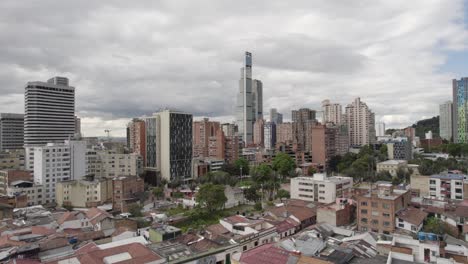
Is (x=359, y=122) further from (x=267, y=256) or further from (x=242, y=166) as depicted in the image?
(x=267, y=256)

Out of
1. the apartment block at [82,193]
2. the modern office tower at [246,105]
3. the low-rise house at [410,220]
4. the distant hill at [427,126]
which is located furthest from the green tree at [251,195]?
the distant hill at [427,126]

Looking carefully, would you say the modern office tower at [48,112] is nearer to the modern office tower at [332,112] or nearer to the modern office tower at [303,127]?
the modern office tower at [303,127]

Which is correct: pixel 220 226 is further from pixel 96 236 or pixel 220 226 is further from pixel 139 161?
pixel 139 161

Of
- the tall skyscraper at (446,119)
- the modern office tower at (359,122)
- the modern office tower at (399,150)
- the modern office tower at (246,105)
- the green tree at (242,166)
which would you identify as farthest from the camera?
the modern office tower at (246,105)

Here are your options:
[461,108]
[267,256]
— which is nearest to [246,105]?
[461,108]

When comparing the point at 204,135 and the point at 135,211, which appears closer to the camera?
the point at 135,211

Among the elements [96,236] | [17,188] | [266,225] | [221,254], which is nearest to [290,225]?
[266,225]

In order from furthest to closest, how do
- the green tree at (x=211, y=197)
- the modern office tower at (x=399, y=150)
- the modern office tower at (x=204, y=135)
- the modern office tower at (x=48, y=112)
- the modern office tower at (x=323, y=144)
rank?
the modern office tower at (x=204, y=135)
the modern office tower at (x=399, y=150)
the modern office tower at (x=323, y=144)
the modern office tower at (x=48, y=112)
the green tree at (x=211, y=197)
